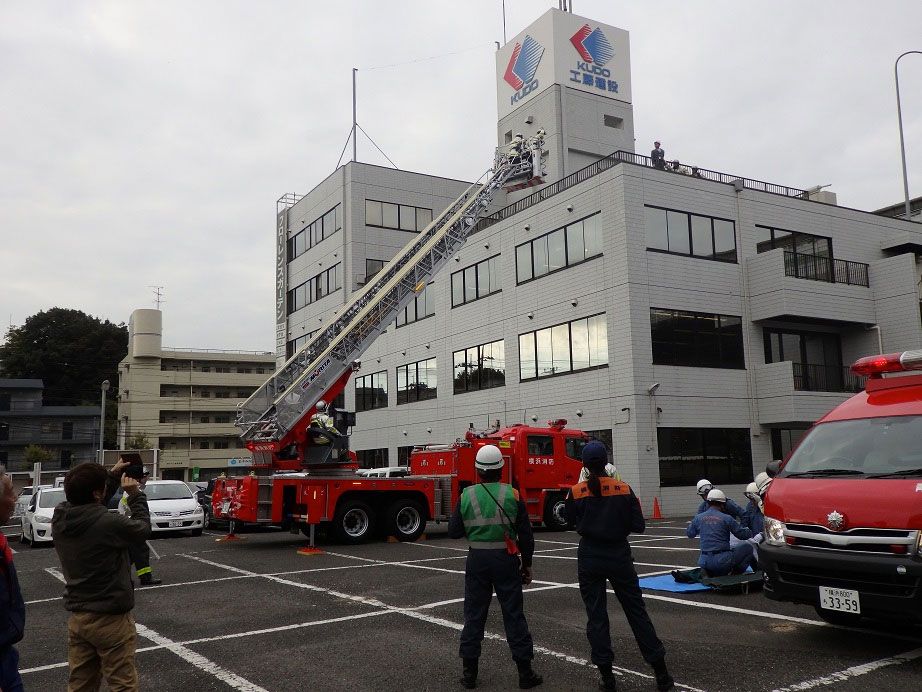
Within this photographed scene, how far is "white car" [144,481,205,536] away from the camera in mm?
19159

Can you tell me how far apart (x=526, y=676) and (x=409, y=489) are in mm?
11319

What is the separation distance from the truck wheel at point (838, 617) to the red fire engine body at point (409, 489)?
33.9 feet

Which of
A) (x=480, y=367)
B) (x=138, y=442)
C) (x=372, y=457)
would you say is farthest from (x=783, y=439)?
(x=138, y=442)

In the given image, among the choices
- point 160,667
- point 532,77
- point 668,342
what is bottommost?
point 160,667

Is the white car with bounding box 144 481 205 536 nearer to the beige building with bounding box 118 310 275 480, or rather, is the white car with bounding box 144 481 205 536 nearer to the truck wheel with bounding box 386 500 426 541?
the truck wheel with bounding box 386 500 426 541

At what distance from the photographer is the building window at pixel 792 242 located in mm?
27734

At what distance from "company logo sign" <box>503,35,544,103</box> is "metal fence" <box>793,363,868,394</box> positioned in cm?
1765

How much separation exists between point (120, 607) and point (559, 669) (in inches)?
136

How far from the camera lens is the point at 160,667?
6.69 meters

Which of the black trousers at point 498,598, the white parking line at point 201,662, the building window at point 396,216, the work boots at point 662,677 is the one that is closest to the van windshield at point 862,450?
the work boots at point 662,677

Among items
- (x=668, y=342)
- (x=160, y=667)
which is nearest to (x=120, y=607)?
(x=160, y=667)

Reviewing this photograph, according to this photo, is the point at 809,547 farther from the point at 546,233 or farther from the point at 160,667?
the point at 546,233

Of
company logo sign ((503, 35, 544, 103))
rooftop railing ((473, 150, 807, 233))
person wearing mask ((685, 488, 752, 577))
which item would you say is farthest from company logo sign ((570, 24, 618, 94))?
person wearing mask ((685, 488, 752, 577))

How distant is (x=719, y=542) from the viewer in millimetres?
9625
